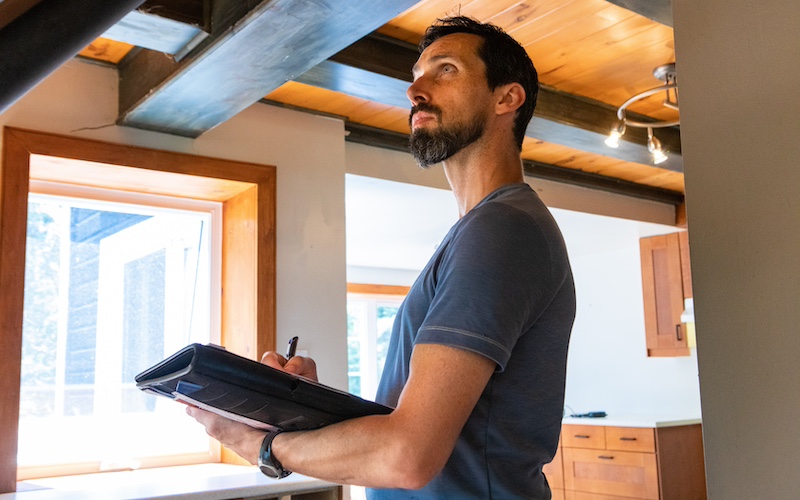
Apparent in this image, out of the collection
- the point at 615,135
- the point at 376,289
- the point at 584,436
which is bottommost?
the point at 584,436

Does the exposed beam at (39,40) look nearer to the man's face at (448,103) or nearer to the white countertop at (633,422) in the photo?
the man's face at (448,103)

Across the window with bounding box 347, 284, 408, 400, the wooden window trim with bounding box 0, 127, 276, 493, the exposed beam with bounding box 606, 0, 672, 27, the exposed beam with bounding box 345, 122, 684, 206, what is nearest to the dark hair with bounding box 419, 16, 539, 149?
the exposed beam with bounding box 606, 0, 672, 27

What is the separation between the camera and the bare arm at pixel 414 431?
90 cm

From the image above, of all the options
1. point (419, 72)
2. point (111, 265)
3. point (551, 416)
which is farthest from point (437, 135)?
point (111, 265)

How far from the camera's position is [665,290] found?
5961 millimetres

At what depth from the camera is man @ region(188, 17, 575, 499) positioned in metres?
0.91

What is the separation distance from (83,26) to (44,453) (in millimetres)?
2011

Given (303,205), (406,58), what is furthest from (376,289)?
(406,58)

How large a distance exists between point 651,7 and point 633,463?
380 centimetres

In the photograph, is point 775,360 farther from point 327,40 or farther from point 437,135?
point 327,40

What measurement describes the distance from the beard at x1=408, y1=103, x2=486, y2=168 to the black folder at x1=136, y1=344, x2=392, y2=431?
→ 1.52 feet

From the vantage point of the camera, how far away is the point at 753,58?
138 cm

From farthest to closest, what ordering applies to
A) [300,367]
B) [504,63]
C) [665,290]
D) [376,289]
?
[376,289]
[665,290]
[504,63]
[300,367]

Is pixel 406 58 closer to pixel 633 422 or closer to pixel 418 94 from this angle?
pixel 418 94
